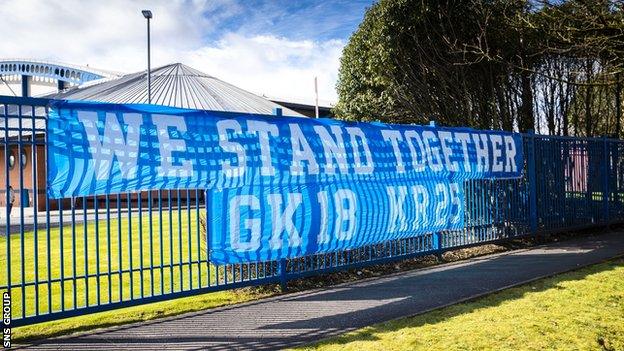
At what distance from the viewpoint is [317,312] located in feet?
19.3

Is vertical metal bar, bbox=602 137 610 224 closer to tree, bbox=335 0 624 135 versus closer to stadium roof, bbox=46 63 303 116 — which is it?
tree, bbox=335 0 624 135

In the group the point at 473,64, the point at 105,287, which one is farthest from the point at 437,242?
the point at 473,64

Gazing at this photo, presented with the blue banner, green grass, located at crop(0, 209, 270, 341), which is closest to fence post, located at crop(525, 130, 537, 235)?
the blue banner

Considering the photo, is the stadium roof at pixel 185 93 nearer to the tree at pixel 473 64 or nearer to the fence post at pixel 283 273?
the tree at pixel 473 64

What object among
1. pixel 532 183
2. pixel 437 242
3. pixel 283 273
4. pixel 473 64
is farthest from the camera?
pixel 473 64

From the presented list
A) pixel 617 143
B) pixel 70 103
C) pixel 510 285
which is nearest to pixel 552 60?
pixel 617 143

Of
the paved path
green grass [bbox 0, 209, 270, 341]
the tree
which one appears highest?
the tree

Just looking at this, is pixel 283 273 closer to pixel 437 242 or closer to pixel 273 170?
pixel 273 170

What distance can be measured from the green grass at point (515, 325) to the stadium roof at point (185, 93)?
1308 cm

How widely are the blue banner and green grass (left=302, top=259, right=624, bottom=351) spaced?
2.08m

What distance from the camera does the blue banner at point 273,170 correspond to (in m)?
5.27

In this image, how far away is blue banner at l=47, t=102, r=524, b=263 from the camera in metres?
5.27

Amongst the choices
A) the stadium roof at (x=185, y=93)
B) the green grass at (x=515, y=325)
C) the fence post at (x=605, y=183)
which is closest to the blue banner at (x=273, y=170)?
the green grass at (x=515, y=325)

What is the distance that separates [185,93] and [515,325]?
54.3 feet
